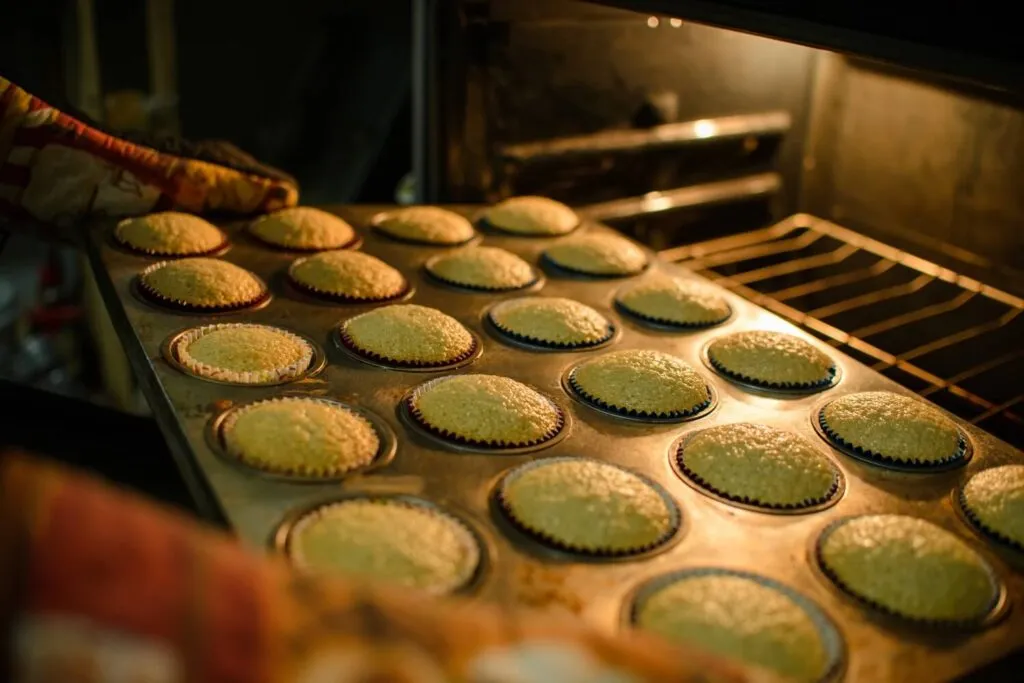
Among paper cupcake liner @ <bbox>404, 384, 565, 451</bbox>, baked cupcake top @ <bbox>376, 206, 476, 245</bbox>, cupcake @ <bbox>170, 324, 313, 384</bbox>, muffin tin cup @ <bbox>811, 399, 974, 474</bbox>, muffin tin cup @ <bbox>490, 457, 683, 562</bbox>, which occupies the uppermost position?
baked cupcake top @ <bbox>376, 206, 476, 245</bbox>

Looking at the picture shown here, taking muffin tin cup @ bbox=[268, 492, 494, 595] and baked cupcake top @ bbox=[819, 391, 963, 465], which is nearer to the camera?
muffin tin cup @ bbox=[268, 492, 494, 595]

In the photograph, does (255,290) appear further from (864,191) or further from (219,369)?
(864,191)

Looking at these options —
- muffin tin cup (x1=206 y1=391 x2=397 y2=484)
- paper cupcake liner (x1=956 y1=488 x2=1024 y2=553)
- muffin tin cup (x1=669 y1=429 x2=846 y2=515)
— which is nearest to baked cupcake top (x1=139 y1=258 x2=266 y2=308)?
muffin tin cup (x1=206 y1=391 x2=397 y2=484)

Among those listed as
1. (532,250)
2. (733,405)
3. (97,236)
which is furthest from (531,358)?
(97,236)

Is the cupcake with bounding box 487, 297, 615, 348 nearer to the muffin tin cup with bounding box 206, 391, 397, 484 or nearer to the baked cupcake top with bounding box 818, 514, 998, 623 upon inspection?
the muffin tin cup with bounding box 206, 391, 397, 484

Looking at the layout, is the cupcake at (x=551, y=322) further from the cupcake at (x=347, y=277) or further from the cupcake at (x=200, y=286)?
the cupcake at (x=200, y=286)

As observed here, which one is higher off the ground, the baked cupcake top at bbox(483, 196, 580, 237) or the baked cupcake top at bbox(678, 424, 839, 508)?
the baked cupcake top at bbox(483, 196, 580, 237)
